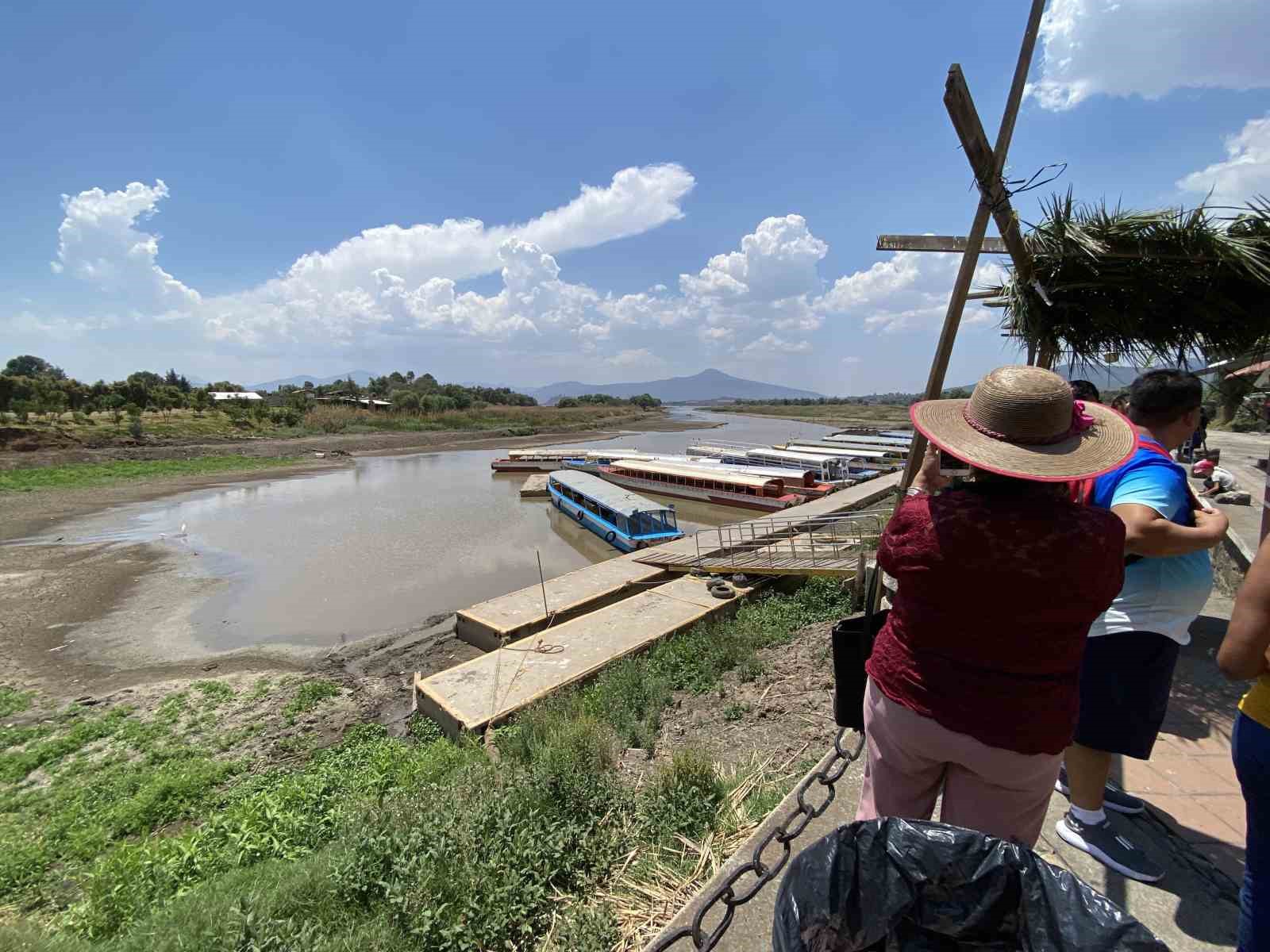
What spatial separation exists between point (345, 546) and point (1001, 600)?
19.9m

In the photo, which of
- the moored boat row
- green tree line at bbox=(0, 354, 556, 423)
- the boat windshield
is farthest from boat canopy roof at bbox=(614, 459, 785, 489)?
green tree line at bbox=(0, 354, 556, 423)

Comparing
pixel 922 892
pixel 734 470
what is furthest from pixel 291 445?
pixel 922 892

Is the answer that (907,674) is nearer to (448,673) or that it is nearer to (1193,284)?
(1193,284)

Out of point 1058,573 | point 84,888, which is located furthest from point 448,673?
point 1058,573

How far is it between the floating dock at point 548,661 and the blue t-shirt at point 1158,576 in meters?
6.04

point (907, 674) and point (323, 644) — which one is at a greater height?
point (907, 674)

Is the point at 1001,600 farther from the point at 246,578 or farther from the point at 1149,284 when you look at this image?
the point at 246,578

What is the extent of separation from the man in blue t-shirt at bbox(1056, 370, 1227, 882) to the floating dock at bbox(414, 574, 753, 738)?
18.5ft

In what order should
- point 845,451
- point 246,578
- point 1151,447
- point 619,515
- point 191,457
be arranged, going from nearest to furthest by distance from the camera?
point 1151,447, point 246,578, point 619,515, point 845,451, point 191,457

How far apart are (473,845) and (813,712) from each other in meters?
3.43

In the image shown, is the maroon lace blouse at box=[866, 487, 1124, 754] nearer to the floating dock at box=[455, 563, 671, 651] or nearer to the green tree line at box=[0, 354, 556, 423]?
the floating dock at box=[455, 563, 671, 651]

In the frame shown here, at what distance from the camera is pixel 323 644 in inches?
434

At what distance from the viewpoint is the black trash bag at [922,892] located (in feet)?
4.83

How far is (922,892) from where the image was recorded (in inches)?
62.2
